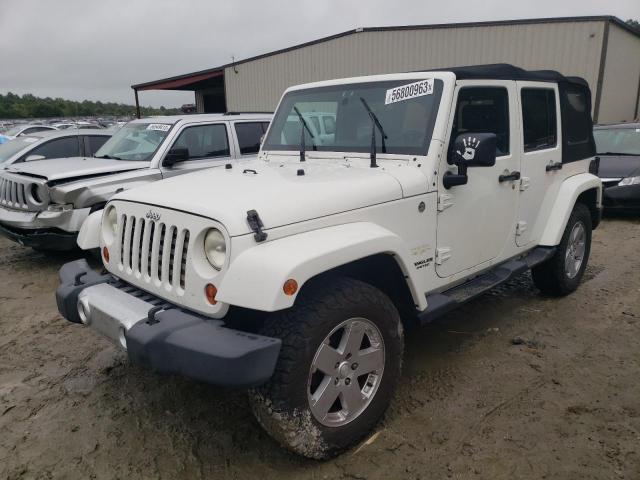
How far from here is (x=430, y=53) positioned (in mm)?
15953

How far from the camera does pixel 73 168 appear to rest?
6.21 metres

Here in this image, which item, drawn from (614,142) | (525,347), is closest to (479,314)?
(525,347)

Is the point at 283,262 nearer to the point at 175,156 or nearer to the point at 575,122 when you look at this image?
the point at 575,122

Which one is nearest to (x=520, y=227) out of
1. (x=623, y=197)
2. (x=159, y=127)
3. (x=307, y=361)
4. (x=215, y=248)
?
(x=307, y=361)

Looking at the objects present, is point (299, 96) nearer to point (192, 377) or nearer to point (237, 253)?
point (237, 253)

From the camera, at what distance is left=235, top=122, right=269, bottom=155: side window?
700cm

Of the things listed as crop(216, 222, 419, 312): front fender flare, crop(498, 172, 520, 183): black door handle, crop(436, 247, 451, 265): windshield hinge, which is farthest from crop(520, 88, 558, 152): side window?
crop(216, 222, 419, 312): front fender flare

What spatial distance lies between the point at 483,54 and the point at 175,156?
1178 cm

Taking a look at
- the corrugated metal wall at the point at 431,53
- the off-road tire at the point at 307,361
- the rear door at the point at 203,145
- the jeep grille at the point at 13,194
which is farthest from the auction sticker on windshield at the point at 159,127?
the corrugated metal wall at the point at 431,53

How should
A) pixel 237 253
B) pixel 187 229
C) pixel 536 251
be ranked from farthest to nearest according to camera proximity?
1. pixel 536 251
2. pixel 187 229
3. pixel 237 253

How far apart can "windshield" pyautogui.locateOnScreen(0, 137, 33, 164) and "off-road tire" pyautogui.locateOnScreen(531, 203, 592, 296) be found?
828 cm

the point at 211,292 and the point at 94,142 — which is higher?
the point at 94,142

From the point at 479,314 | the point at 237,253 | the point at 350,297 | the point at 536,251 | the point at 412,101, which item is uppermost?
the point at 412,101

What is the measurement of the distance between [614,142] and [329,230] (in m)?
8.57
